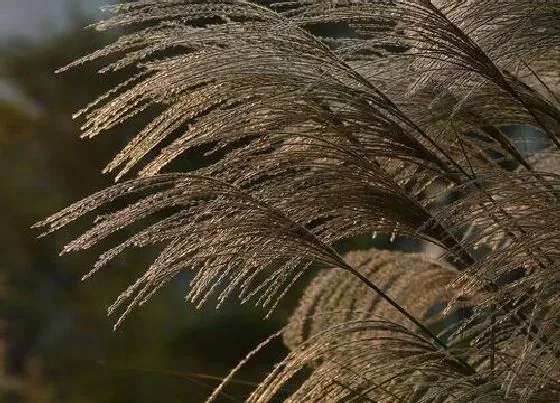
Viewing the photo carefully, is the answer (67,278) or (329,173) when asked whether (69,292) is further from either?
(329,173)

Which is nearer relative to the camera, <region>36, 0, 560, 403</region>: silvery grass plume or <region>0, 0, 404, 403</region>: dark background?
<region>36, 0, 560, 403</region>: silvery grass plume

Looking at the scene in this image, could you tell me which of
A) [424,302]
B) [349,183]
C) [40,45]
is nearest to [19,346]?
[40,45]

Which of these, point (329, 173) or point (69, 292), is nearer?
point (329, 173)

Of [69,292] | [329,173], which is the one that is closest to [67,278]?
[69,292]

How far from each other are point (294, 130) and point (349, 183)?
117 millimetres

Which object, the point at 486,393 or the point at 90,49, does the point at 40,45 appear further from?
the point at 486,393

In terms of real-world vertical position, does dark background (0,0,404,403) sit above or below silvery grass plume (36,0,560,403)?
below

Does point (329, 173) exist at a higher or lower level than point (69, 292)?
higher

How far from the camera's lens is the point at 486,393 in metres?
1.17

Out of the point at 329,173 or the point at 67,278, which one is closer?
the point at 329,173

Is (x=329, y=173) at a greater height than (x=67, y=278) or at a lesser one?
greater

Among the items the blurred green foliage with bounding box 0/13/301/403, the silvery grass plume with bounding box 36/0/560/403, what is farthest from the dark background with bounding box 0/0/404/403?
the silvery grass plume with bounding box 36/0/560/403

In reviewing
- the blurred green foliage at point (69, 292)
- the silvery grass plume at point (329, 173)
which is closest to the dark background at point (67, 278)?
the blurred green foliage at point (69, 292)

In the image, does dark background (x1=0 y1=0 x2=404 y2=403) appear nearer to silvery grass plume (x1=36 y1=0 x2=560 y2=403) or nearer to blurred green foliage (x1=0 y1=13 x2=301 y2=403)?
blurred green foliage (x1=0 y1=13 x2=301 y2=403)
